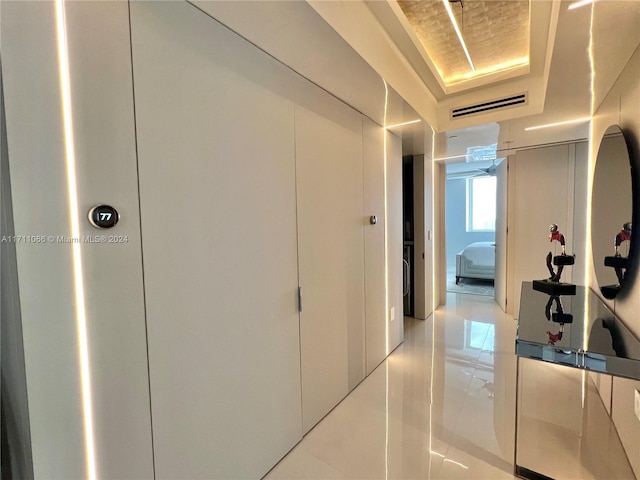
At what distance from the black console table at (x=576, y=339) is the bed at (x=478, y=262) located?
13.0 ft

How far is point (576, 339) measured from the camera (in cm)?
148

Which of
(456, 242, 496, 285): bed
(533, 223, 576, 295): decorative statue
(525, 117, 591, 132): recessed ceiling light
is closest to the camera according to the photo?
(533, 223, 576, 295): decorative statue

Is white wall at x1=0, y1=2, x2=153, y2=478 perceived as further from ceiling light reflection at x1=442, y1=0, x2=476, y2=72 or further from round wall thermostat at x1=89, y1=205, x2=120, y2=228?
ceiling light reflection at x1=442, y1=0, x2=476, y2=72

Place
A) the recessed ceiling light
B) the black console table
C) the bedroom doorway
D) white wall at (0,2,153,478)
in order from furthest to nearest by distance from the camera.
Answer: the bedroom doorway < the recessed ceiling light < the black console table < white wall at (0,2,153,478)

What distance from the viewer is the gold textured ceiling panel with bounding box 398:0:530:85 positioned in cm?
198

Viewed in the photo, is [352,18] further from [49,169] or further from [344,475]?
[344,475]

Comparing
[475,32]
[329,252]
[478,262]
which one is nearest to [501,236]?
[478,262]

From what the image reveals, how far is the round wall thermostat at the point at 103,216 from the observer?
98 centimetres

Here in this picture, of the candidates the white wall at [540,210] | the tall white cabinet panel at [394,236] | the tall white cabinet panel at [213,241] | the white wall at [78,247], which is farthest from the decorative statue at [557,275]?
the white wall at [78,247]

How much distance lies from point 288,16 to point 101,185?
1044mm

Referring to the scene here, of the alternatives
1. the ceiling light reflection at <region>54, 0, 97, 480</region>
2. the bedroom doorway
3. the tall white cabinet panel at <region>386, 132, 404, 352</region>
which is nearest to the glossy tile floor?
the tall white cabinet panel at <region>386, 132, 404, 352</region>

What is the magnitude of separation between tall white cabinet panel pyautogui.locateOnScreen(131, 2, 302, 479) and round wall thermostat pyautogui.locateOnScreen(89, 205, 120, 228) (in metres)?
0.10

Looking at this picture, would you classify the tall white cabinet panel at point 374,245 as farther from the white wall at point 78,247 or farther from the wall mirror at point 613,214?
the white wall at point 78,247

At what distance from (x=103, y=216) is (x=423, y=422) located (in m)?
2.26
